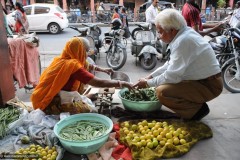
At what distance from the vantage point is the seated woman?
277 centimetres

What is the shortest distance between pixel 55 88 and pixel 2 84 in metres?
0.83

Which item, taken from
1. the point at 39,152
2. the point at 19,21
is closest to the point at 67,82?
the point at 39,152

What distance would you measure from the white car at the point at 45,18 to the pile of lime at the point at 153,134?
36.7 feet

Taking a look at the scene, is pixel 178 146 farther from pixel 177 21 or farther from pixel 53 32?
pixel 53 32

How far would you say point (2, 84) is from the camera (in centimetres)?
319

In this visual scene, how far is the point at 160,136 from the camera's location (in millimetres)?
2547

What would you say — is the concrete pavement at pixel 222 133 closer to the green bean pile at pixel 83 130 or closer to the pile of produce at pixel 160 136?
the pile of produce at pixel 160 136

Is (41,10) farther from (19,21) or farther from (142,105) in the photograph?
(142,105)

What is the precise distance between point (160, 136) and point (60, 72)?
1.25 metres

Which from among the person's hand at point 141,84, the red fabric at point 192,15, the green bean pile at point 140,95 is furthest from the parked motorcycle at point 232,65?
the person's hand at point 141,84

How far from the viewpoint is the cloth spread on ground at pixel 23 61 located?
431 cm

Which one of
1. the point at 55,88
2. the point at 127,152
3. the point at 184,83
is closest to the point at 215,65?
the point at 184,83

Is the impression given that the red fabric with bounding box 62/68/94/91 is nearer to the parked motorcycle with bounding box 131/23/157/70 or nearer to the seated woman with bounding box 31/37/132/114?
the seated woman with bounding box 31/37/132/114

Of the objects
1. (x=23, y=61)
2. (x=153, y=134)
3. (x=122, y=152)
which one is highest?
(x=23, y=61)
